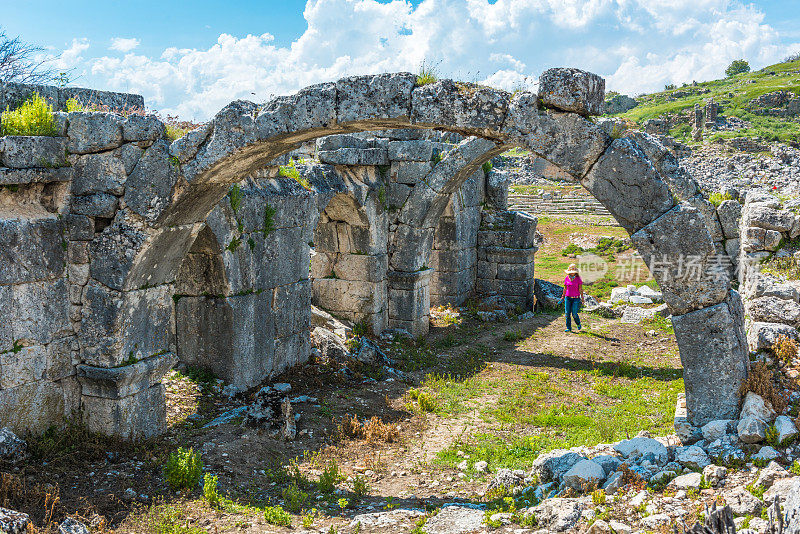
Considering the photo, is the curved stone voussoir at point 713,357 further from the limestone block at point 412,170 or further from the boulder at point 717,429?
the limestone block at point 412,170

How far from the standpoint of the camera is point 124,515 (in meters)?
5.01

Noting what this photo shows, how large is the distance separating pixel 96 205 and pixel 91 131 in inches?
25.6

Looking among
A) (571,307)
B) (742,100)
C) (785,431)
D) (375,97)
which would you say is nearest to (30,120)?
(375,97)

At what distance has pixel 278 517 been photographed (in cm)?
502

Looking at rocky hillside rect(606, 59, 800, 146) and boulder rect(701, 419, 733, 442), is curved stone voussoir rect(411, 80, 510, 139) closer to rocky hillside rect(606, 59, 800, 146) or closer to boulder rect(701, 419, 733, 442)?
boulder rect(701, 419, 733, 442)

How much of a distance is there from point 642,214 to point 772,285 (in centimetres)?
262

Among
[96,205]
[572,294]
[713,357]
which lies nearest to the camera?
[713,357]

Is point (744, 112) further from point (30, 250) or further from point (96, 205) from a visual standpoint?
point (30, 250)

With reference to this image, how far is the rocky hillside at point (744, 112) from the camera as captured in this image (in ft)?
132

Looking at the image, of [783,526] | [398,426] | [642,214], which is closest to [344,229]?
[398,426]

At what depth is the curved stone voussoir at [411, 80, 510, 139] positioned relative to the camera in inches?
214

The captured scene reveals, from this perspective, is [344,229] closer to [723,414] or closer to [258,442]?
[258,442]

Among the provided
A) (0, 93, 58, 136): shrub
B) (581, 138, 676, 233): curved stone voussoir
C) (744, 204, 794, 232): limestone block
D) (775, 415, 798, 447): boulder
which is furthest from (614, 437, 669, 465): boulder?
(0, 93, 58, 136): shrub

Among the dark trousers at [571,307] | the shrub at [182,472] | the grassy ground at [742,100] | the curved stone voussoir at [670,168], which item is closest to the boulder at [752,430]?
the curved stone voussoir at [670,168]
